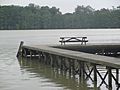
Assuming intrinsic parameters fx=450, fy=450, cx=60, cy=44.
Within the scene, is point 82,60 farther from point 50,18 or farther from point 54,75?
point 50,18

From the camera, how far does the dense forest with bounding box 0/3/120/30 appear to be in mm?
147750

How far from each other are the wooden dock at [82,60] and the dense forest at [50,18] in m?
116

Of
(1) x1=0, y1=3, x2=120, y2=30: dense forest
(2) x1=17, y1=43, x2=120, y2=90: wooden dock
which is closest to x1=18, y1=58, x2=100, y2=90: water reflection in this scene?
(2) x1=17, y1=43, x2=120, y2=90: wooden dock

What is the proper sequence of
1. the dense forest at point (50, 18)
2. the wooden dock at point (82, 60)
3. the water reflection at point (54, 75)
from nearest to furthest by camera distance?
the wooden dock at point (82, 60)
the water reflection at point (54, 75)
the dense forest at point (50, 18)

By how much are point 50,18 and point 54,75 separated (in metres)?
134

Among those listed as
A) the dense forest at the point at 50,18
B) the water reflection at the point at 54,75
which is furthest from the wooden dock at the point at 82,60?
the dense forest at the point at 50,18

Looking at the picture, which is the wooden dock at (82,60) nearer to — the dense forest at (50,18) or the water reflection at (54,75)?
the water reflection at (54,75)

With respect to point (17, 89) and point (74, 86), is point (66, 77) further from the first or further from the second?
point (17, 89)

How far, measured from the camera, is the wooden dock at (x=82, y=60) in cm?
1662

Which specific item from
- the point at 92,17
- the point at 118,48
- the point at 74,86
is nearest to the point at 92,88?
the point at 74,86

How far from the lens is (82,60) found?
1845 centimetres

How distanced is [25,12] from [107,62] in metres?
138

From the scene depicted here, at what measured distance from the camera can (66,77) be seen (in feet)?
65.3

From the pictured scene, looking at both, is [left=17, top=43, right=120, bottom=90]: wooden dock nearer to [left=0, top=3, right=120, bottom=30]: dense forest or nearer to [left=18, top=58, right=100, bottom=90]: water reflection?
[left=18, top=58, right=100, bottom=90]: water reflection
